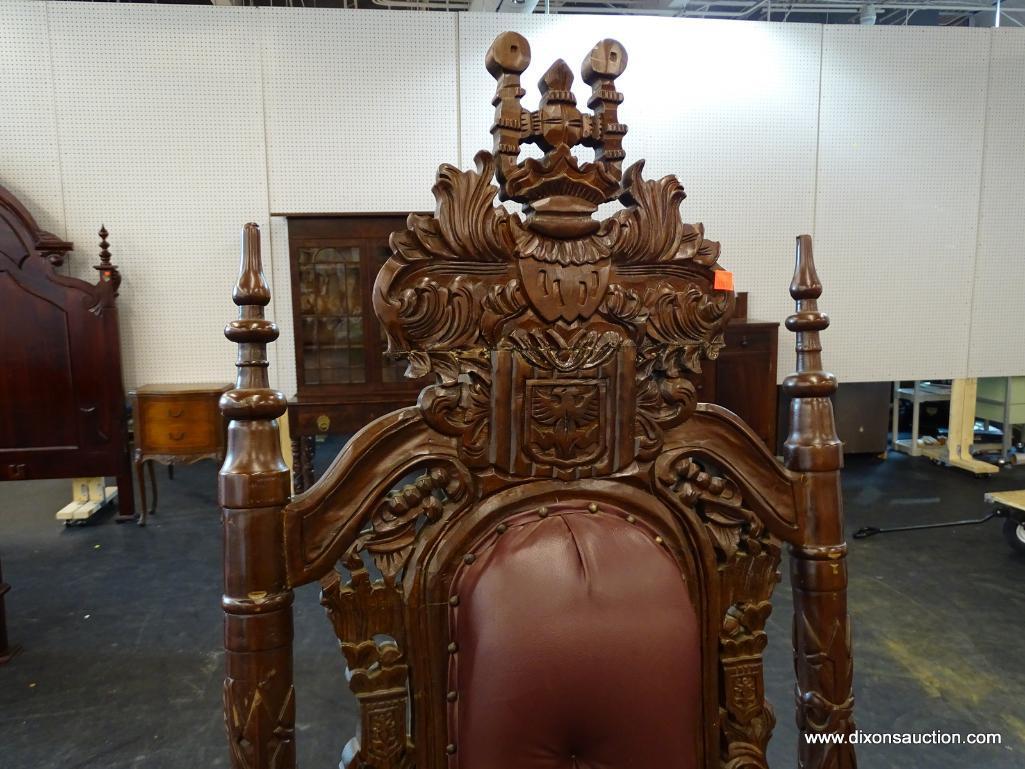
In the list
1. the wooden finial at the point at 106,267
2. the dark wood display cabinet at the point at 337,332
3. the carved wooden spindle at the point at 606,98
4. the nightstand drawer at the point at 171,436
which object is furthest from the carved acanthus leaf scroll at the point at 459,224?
the wooden finial at the point at 106,267

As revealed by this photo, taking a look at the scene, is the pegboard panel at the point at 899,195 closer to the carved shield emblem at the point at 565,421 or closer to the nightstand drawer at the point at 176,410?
the nightstand drawer at the point at 176,410

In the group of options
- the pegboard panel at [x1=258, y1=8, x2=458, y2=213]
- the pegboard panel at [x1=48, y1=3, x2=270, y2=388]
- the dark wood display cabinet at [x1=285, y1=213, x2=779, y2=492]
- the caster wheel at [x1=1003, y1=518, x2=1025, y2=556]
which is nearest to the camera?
the caster wheel at [x1=1003, y1=518, x2=1025, y2=556]

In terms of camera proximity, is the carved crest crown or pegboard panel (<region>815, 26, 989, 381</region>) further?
pegboard panel (<region>815, 26, 989, 381</region>)

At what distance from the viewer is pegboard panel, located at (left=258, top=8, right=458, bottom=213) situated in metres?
4.10

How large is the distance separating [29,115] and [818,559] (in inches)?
181

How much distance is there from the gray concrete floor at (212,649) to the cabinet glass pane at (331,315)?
1055 millimetres

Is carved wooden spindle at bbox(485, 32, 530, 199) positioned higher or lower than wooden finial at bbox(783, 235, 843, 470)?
higher

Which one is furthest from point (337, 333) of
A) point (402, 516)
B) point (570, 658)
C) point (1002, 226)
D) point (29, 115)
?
point (1002, 226)

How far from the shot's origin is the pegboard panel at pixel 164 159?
3982 mm

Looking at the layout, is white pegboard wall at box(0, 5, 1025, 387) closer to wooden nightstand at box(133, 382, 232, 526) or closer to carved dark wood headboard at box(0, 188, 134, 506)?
carved dark wood headboard at box(0, 188, 134, 506)

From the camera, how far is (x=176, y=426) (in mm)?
3801

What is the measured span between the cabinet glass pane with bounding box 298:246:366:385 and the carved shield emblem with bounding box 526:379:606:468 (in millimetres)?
3241

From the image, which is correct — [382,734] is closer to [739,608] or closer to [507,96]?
[739,608]

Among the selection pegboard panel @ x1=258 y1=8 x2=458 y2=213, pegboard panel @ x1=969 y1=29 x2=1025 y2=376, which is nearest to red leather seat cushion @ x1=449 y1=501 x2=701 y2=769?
pegboard panel @ x1=258 y1=8 x2=458 y2=213
